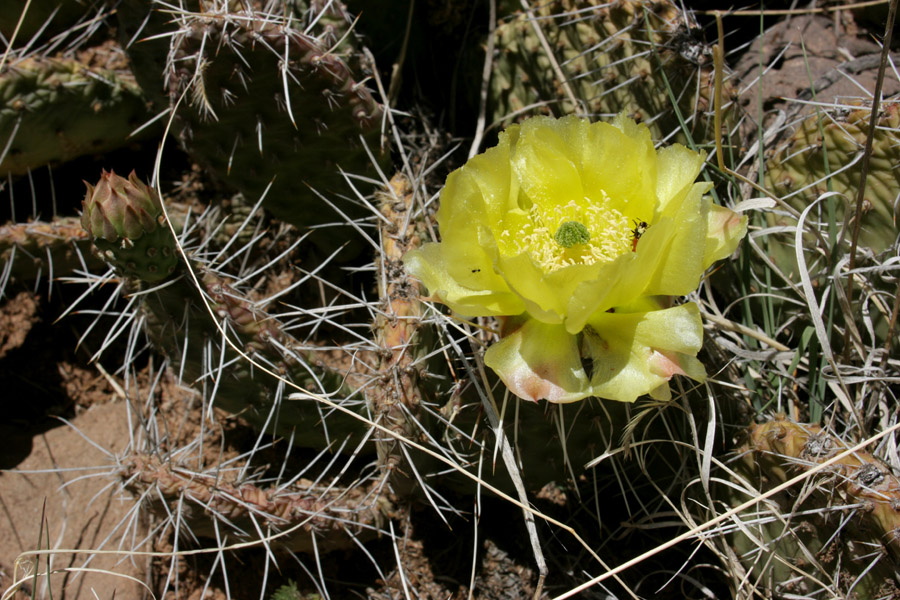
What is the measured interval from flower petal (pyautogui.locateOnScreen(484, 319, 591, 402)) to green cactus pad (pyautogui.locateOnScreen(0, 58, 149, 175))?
1.22 meters

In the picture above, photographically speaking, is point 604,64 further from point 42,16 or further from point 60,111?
point 42,16

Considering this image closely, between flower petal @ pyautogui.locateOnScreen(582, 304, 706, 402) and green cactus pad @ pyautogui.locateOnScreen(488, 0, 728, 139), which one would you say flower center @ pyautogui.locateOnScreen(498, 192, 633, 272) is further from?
green cactus pad @ pyautogui.locateOnScreen(488, 0, 728, 139)

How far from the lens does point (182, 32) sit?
124 centimetres

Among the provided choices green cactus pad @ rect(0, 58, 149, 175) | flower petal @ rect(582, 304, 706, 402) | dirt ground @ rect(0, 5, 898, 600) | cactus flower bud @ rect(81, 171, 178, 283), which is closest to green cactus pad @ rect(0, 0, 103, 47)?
green cactus pad @ rect(0, 58, 149, 175)

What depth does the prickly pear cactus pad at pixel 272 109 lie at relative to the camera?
125 cm

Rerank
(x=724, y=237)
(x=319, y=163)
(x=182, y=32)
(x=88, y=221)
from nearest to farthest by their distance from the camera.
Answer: (x=724, y=237) → (x=88, y=221) → (x=182, y=32) → (x=319, y=163)

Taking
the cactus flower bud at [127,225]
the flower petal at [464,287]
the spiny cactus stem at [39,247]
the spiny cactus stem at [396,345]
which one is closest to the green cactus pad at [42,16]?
the spiny cactus stem at [39,247]

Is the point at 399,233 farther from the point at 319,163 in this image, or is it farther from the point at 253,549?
the point at 253,549

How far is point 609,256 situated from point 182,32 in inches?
32.4

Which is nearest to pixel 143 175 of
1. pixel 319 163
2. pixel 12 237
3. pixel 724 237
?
pixel 12 237

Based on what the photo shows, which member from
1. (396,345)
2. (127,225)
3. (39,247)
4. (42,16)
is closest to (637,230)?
(396,345)

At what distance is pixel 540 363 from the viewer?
35.6 inches

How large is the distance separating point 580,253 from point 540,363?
0.69 feet

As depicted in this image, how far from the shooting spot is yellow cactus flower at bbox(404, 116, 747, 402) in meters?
0.86
